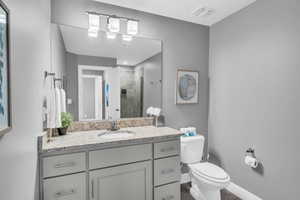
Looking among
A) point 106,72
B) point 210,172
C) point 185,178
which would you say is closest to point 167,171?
point 210,172

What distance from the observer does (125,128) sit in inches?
78.8

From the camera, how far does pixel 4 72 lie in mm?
604

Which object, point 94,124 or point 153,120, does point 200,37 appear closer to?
point 153,120

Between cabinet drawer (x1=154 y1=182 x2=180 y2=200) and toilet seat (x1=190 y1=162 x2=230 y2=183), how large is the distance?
0.28m

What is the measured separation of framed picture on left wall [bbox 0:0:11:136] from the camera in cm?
57

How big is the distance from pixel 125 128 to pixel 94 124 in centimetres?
38

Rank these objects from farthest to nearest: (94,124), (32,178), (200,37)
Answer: (200,37) < (94,124) < (32,178)

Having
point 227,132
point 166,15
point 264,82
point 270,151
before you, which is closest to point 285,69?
point 264,82

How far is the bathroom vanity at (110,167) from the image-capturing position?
1.24 meters

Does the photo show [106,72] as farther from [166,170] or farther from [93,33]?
[166,170]

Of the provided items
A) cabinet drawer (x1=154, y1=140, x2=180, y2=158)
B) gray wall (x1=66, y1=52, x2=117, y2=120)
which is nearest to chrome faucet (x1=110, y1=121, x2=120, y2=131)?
gray wall (x1=66, y1=52, x2=117, y2=120)

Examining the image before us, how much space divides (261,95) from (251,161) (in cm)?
76

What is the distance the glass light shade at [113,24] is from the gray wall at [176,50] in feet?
0.39

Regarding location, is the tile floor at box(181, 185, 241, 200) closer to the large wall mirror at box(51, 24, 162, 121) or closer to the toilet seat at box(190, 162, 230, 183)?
the toilet seat at box(190, 162, 230, 183)
